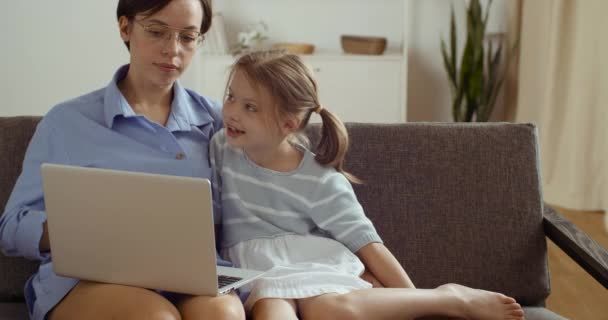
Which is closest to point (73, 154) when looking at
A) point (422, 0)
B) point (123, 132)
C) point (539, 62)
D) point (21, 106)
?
point (123, 132)

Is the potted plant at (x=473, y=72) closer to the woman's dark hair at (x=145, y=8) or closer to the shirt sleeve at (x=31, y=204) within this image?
the woman's dark hair at (x=145, y=8)

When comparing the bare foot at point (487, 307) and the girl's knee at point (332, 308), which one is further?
the bare foot at point (487, 307)

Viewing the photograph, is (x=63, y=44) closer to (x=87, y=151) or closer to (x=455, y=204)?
(x=87, y=151)

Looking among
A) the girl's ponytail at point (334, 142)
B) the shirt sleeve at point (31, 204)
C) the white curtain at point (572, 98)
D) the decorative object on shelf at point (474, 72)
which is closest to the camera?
the shirt sleeve at point (31, 204)

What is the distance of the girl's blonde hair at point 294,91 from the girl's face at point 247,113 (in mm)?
15

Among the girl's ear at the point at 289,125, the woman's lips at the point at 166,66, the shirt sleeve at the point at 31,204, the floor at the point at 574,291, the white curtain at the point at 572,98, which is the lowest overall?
the floor at the point at 574,291

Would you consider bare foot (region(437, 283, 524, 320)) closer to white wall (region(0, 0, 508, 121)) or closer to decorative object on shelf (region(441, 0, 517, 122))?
decorative object on shelf (region(441, 0, 517, 122))

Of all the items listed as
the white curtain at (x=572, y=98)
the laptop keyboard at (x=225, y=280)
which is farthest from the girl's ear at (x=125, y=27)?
the white curtain at (x=572, y=98)

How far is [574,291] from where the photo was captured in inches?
121

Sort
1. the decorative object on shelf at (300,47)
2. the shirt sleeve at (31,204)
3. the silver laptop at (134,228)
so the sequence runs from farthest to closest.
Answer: the decorative object on shelf at (300,47) → the shirt sleeve at (31,204) → the silver laptop at (134,228)

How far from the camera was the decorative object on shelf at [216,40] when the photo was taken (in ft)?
16.6

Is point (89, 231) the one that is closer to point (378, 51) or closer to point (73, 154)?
point (73, 154)

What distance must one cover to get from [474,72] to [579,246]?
11.1ft

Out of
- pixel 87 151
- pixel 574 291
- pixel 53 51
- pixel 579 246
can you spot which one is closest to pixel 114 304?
pixel 87 151
